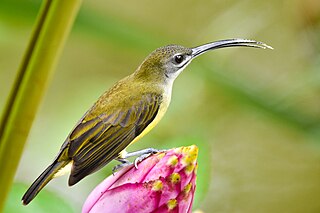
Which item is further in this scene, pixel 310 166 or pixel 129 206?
pixel 310 166

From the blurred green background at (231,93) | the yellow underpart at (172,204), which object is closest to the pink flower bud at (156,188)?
the yellow underpart at (172,204)

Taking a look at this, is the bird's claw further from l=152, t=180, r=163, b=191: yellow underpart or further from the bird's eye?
the bird's eye

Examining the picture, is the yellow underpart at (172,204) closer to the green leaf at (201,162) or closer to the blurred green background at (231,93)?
the green leaf at (201,162)

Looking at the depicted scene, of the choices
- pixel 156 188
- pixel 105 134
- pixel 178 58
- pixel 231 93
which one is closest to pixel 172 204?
pixel 156 188

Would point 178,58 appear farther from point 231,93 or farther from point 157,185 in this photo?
point 231,93

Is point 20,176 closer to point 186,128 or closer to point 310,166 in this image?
point 186,128

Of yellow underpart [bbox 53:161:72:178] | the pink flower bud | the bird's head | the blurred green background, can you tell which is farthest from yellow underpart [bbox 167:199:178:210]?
the blurred green background

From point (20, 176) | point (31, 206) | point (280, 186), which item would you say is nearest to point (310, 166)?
point (280, 186)
